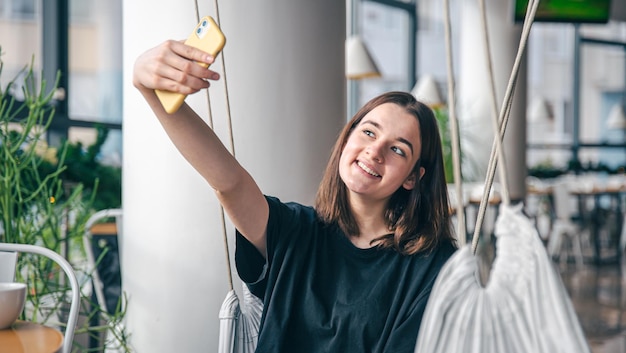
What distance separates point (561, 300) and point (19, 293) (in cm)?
100

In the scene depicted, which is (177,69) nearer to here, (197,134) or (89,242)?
(197,134)

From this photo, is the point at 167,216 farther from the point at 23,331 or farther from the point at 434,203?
the point at 434,203

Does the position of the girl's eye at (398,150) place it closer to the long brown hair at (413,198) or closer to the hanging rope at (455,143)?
the long brown hair at (413,198)

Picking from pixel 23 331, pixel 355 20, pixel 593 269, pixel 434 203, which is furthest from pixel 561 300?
pixel 593 269

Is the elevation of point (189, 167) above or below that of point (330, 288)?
above

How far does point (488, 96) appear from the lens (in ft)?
21.9

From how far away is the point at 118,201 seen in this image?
3.21 meters

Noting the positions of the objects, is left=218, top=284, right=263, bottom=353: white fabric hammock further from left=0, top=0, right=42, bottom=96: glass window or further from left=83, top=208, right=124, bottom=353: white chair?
left=0, top=0, right=42, bottom=96: glass window

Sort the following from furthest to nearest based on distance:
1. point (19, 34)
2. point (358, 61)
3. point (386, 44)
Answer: point (386, 44) → point (358, 61) → point (19, 34)

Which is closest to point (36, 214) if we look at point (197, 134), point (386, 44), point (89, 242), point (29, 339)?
point (89, 242)

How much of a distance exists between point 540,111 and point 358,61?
4482mm

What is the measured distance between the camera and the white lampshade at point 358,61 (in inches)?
209

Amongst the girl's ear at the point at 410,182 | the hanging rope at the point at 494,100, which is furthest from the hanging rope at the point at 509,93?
the girl's ear at the point at 410,182

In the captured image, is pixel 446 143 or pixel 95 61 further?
pixel 446 143
